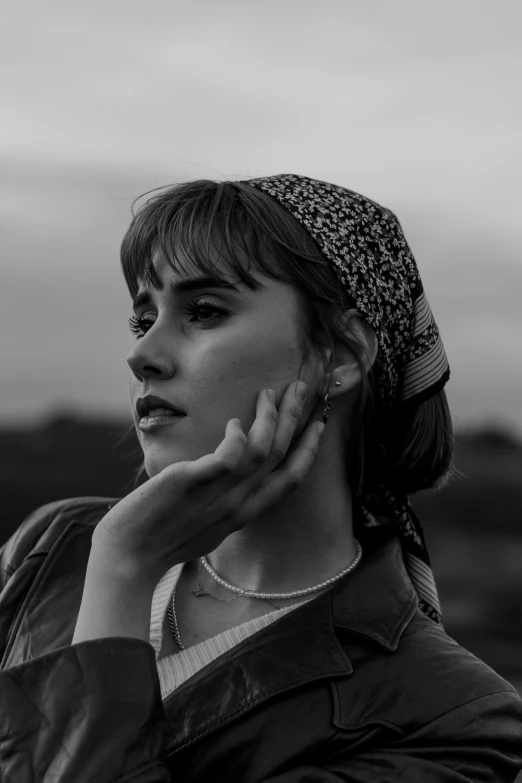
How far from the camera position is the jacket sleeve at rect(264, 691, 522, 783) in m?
2.25

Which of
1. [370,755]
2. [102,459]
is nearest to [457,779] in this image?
[370,755]

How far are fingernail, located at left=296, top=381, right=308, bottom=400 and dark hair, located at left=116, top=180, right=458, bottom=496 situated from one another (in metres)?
0.09

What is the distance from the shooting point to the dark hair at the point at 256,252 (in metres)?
2.64

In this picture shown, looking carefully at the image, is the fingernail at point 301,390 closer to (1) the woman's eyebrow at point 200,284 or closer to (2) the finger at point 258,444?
(2) the finger at point 258,444

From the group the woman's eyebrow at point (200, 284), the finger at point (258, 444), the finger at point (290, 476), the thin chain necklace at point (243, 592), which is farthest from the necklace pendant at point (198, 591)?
the woman's eyebrow at point (200, 284)

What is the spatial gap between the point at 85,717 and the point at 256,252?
1.21 metres

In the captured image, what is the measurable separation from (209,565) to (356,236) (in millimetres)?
1027

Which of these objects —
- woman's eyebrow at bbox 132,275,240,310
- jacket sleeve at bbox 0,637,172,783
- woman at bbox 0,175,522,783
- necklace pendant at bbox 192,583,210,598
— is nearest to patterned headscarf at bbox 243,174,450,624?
woman at bbox 0,175,522,783

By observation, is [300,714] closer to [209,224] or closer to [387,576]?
[387,576]

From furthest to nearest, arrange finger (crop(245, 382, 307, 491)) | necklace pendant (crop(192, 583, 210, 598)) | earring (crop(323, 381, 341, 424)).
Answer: necklace pendant (crop(192, 583, 210, 598)), earring (crop(323, 381, 341, 424)), finger (crop(245, 382, 307, 491))

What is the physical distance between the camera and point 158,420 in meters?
2.55

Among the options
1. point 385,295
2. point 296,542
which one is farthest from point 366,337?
point 296,542

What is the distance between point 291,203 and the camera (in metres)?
2.73

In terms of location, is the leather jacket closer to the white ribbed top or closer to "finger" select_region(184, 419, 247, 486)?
the white ribbed top
